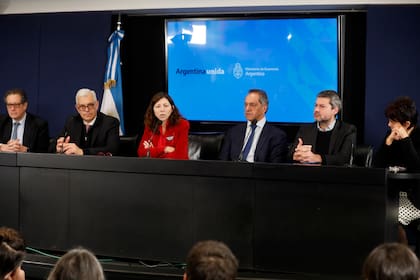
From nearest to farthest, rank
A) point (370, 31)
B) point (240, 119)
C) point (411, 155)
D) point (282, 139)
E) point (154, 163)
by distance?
point (154, 163) → point (411, 155) → point (282, 139) → point (370, 31) → point (240, 119)

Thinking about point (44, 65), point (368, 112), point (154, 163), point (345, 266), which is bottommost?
point (345, 266)

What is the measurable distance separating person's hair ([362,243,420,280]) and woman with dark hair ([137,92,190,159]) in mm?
2920

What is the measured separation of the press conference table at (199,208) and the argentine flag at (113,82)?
2.08 m

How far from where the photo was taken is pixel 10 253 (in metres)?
2.34

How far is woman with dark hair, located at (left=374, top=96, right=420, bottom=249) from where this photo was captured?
172 inches

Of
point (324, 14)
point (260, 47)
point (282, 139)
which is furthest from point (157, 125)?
Answer: point (324, 14)

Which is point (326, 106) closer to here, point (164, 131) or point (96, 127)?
point (164, 131)

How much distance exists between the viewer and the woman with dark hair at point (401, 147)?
4.37m

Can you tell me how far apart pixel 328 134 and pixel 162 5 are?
2.34 meters

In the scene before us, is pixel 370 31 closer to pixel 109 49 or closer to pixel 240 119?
pixel 240 119

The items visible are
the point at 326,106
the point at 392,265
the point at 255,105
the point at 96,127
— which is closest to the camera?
the point at 392,265

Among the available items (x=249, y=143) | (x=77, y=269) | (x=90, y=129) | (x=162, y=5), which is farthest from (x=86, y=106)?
(x=77, y=269)

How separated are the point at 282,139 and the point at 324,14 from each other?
58.8 inches

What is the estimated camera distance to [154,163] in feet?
12.8
